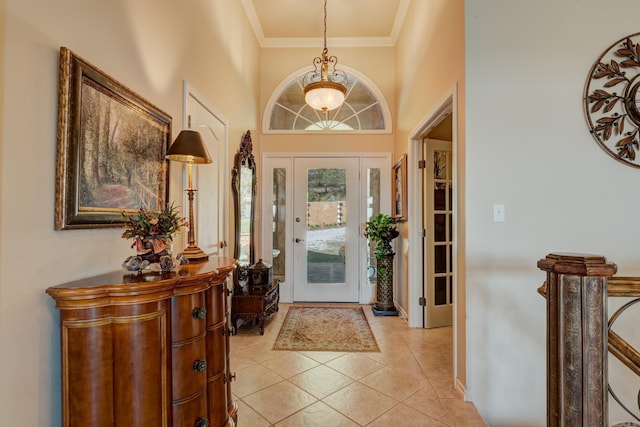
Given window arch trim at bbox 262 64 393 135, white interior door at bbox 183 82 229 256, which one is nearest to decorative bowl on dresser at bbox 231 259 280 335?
white interior door at bbox 183 82 229 256

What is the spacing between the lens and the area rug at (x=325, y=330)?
303 centimetres

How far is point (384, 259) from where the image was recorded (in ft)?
13.2

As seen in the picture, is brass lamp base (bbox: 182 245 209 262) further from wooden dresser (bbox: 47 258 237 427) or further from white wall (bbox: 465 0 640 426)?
white wall (bbox: 465 0 640 426)

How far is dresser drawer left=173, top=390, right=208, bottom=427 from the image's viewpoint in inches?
51.2

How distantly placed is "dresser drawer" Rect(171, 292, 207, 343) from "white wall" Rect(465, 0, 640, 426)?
1.67 meters

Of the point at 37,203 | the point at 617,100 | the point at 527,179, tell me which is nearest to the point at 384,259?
the point at 527,179

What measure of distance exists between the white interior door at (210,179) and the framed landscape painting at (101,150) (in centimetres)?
53

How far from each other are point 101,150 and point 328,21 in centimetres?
359

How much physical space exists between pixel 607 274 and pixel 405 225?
9.52 feet

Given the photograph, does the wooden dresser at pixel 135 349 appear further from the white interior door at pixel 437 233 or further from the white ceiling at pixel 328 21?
the white ceiling at pixel 328 21

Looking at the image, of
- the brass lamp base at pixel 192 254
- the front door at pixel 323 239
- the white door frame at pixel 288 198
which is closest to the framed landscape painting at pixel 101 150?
the brass lamp base at pixel 192 254

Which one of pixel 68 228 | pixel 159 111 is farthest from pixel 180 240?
pixel 68 228

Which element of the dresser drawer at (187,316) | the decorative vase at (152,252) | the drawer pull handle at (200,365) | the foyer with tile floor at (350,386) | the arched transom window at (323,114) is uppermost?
the arched transom window at (323,114)

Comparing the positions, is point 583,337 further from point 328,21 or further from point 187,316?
point 328,21
